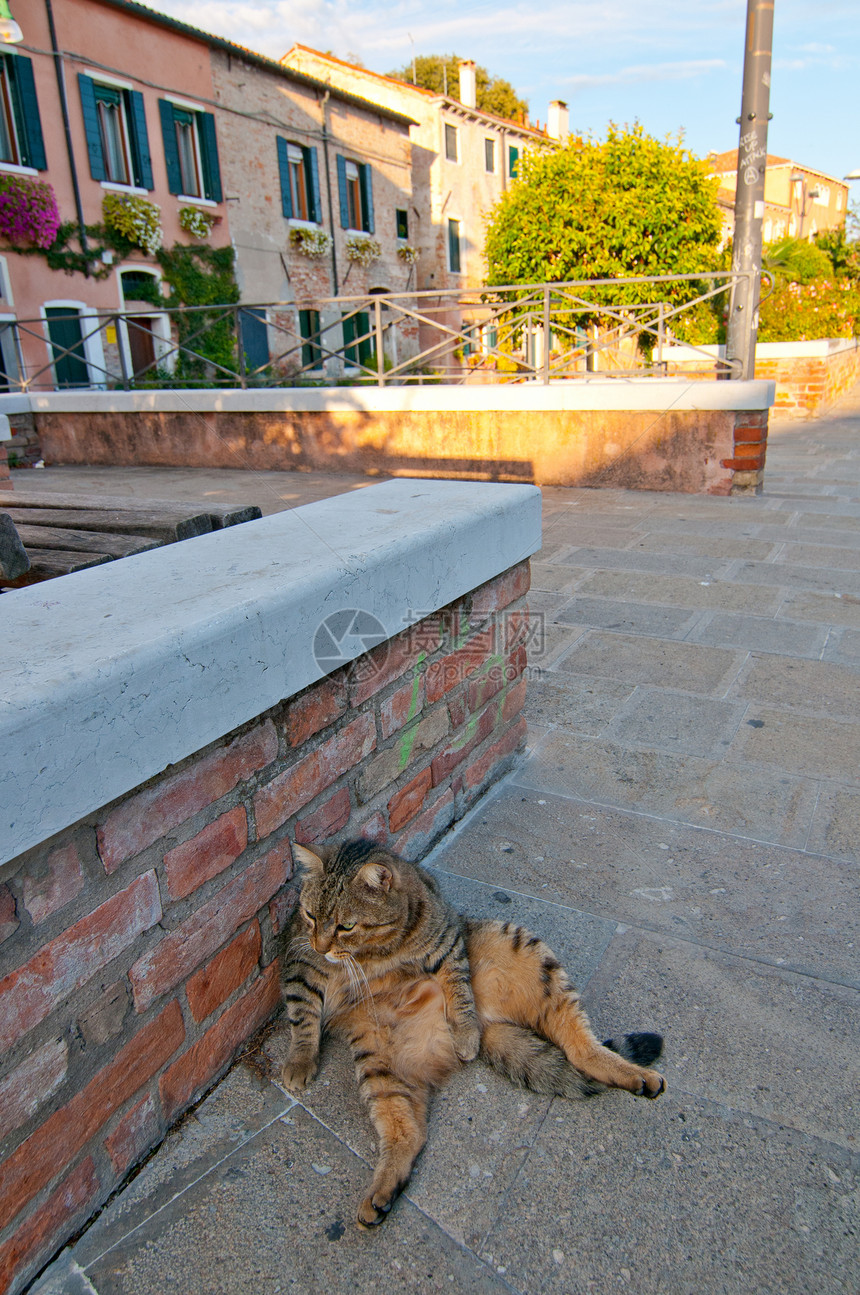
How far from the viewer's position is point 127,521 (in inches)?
89.4

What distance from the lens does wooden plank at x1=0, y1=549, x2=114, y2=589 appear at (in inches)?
75.2

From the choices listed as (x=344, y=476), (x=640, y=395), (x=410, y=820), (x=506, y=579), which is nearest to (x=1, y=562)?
(x=410, y=820)

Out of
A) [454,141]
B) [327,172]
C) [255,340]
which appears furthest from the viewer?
[454,141]

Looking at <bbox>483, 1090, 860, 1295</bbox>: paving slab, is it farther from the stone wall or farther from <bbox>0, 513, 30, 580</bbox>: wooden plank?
the stone wall

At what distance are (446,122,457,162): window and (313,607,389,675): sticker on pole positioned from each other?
30122mm

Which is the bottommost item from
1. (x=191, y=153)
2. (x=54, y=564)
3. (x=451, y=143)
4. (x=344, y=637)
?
(x=344, y=637)

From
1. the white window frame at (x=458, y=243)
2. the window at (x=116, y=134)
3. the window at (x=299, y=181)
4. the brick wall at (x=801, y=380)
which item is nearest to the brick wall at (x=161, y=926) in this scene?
the brick wall at (x=801, y=380)

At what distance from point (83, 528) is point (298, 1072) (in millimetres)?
1559

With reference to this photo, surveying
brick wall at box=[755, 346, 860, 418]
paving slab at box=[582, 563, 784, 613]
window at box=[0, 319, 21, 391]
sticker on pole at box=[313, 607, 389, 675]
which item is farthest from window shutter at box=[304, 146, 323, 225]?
sticker on pole at box=[313, 607, 389, 675]

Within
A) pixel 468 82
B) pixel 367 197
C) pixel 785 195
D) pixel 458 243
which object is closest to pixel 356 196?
pixel 367 197

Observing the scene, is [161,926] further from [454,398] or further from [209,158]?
[209,158]

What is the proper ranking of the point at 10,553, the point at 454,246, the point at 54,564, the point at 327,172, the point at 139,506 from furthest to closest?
the point at 454,246 < the point at 327,172 < the point at 139,506 < the point at 54,564 < the point at 10,553

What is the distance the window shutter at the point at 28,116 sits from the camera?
14125mm

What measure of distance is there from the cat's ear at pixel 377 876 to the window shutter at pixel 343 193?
24400 millimetres
